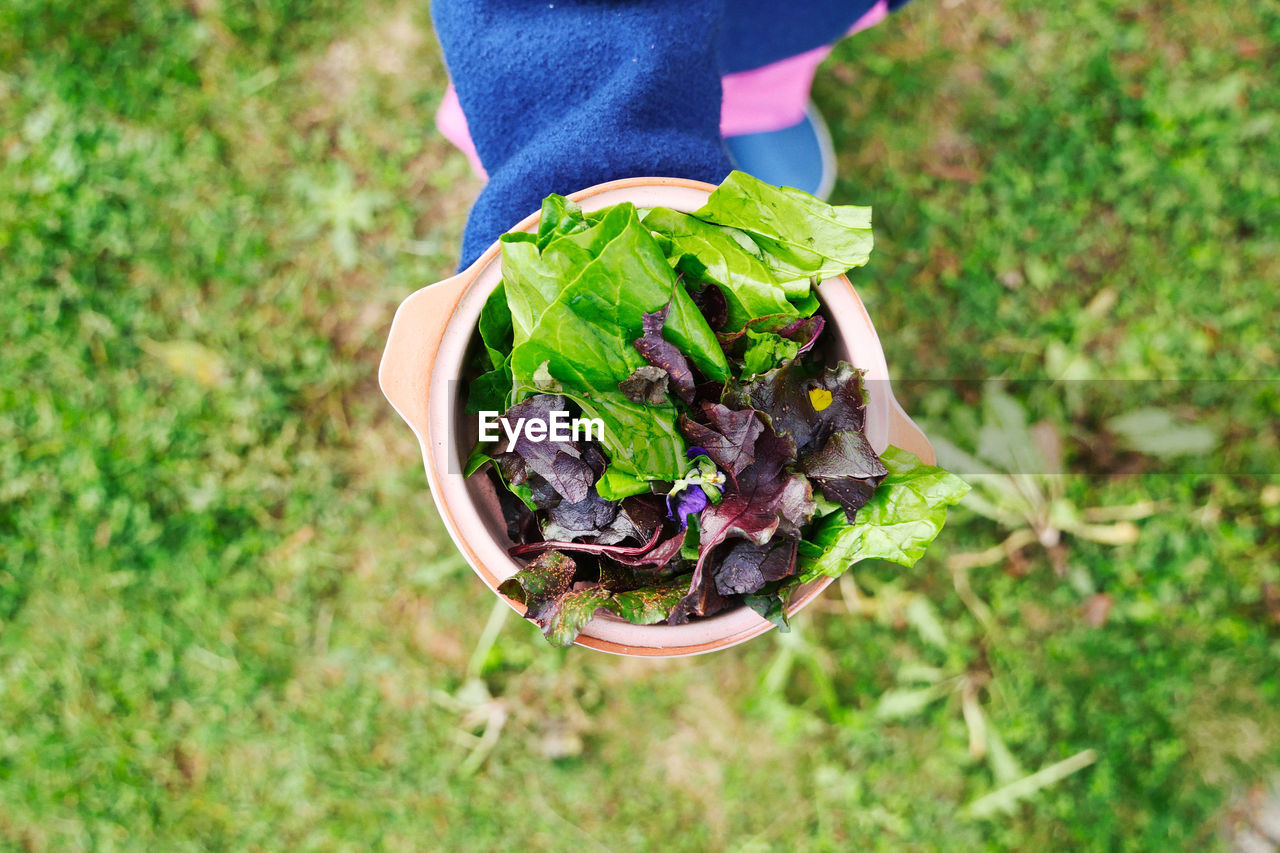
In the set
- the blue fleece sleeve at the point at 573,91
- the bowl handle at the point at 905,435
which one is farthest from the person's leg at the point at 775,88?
the bowl handle at the point at 905,435

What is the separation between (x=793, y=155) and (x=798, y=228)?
1.21 m

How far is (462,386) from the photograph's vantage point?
1.03 meters

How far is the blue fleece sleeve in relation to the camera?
3.68 ft

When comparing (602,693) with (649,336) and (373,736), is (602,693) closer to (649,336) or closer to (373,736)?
(373,736)

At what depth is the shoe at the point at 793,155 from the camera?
2.06 metres

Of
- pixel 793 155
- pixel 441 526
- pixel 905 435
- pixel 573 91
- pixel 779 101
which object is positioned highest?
pixel 573 91

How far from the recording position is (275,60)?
2199 mm

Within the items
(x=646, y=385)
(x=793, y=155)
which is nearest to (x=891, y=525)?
(x=646, y=385)

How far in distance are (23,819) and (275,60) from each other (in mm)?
2141

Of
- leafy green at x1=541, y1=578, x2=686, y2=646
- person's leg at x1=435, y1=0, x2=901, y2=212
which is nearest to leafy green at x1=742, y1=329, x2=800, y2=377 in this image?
leafy green at x1=541, y1=578, x2=686, y2=646

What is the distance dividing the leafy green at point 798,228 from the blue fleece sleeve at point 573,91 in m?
0.22

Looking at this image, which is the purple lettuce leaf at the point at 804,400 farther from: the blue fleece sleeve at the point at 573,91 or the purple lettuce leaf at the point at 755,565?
the blue fleece sleeve at the point at 573,91

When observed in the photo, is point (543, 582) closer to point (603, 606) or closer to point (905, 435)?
point (603, 606)

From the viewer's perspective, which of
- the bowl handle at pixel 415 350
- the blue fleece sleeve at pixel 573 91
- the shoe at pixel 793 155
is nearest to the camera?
the bowl handle at pixel 415 350
